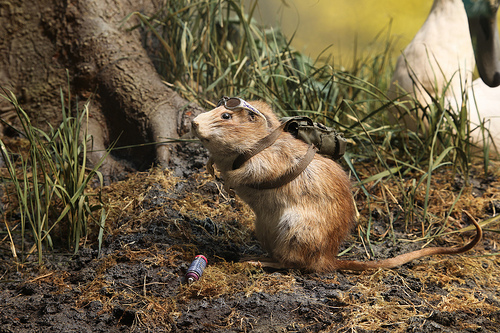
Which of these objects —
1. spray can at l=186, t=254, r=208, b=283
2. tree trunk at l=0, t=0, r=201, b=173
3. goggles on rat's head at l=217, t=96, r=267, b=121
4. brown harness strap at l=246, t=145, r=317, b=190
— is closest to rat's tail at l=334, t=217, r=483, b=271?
brown harness strap at l=246, t=145, r=317, b=190

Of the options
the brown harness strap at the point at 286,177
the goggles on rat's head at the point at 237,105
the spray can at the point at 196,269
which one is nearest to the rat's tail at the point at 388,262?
the brown harness strap at the point at 286,177

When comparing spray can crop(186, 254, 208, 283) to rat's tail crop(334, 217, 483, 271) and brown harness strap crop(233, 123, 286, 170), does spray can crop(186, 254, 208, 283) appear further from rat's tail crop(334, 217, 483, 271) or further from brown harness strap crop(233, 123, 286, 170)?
rat's tail crop(334, 217, 483, 271)

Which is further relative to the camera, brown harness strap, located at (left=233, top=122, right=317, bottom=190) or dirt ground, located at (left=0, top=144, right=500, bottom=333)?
brown harness strap, located at (left=233, top=122, right=317, bottom=190)

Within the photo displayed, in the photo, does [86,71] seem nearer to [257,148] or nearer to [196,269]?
[257,148]

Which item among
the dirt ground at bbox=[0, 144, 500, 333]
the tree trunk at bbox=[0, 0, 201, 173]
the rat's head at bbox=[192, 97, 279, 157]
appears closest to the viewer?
the dirt ground at bbox=[0, 144, 500, 333]

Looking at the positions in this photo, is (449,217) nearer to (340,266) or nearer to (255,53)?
(340,266)

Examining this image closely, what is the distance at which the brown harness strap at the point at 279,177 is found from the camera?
2.17m

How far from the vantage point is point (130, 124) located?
341 centimetres

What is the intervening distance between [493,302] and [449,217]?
2.90 ft

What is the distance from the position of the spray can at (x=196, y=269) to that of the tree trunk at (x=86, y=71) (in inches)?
50.9

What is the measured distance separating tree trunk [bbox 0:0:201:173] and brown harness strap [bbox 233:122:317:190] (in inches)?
49.3

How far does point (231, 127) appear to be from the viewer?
214 cm

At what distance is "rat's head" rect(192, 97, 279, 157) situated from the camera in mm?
2105

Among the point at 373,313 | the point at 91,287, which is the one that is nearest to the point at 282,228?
the point at 373,313
